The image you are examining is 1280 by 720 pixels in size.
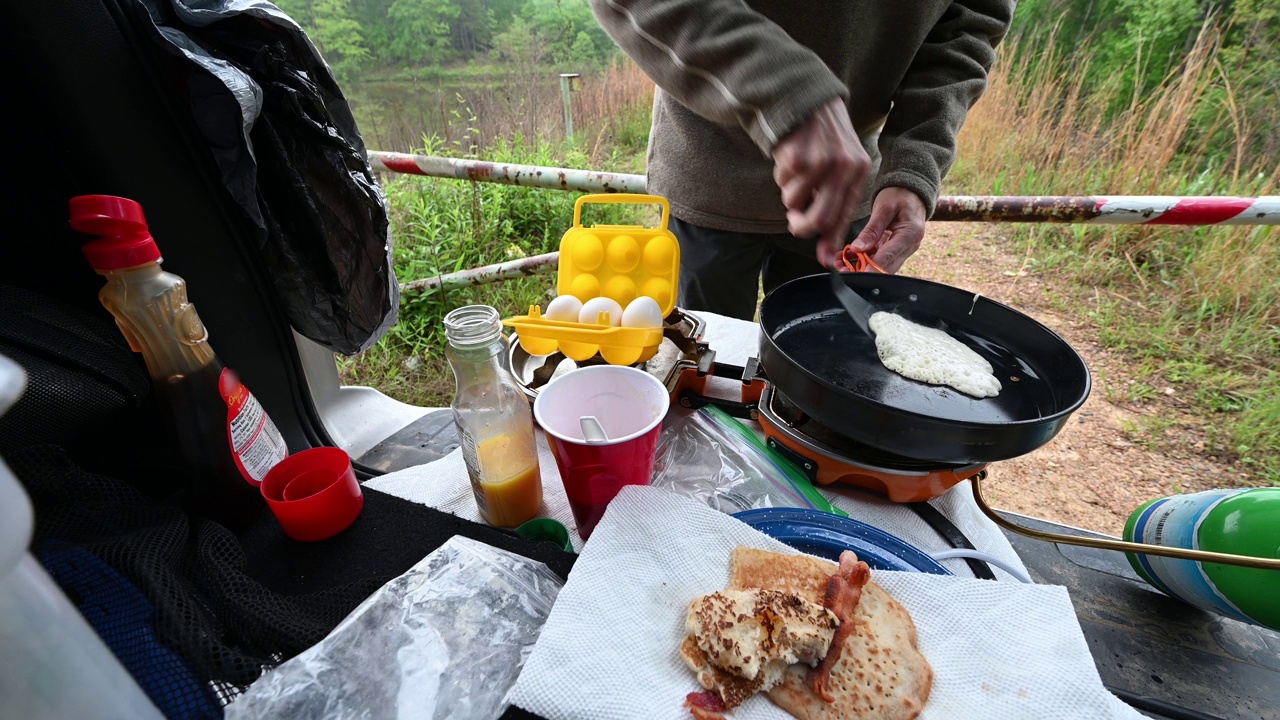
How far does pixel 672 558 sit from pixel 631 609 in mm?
97

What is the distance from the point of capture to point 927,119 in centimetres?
148

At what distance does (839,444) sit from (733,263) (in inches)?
37.0

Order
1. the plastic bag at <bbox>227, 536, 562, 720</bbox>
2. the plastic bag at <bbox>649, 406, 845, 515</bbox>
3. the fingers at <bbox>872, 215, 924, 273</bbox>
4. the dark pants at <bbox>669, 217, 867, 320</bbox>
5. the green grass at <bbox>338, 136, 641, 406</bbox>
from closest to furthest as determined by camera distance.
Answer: the plastic bag at <bbox>227, 536, 562, 720</bbox> → the plastic bag at <bbox>649, 406, 845, 515</bbox> → the fingers at <bbox>872, 215, 924, 273</bbox> → the dark pants at <bbox>669, 217, 867, 320</bbox> → the green grass at <bbox>338, 136, 641, 406</bbox>

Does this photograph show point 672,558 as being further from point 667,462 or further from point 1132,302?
point 1132,302

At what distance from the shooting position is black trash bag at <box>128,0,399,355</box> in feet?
2.81

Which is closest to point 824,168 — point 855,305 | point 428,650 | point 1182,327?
point 855,305

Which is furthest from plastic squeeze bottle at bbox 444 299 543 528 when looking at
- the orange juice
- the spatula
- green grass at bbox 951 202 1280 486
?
green grass at bbox 951 202 1280 486

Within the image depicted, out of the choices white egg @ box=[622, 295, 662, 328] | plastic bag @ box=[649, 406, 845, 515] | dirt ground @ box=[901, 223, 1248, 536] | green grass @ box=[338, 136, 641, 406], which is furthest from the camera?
green grass @ box=[338, 136, 641, 406]

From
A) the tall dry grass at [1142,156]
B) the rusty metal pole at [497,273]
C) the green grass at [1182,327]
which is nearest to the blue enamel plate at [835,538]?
the rusty metal pole at [497,273]

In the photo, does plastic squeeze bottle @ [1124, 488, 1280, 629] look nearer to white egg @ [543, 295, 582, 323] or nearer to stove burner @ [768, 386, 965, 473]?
stove burner @ [768, 386, 965, 473]

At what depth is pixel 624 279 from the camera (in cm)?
138

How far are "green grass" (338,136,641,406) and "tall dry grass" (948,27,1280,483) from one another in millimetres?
3161

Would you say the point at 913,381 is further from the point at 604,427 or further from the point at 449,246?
the point at 449,246

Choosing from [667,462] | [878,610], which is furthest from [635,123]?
[878,610]
